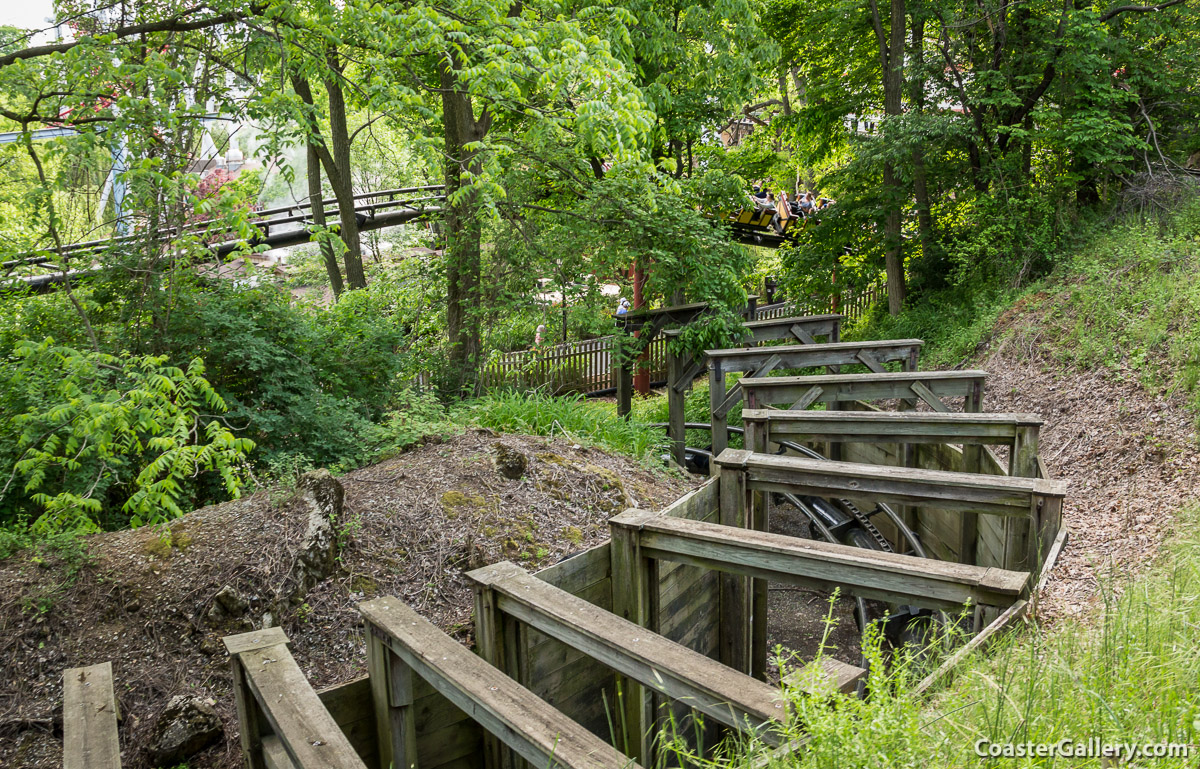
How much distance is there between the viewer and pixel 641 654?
2.64 metres

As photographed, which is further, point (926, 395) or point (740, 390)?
point (740, 390)

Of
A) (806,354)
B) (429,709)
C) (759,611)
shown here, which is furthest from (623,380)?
(429,709)

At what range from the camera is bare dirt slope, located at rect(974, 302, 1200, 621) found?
3.98 meters

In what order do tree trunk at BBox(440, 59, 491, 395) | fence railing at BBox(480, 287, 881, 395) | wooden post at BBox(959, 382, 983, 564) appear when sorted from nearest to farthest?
1. wooden post at BBox(959, 382, 983, 564)
2. tree trunk at BBox(440, 59, 491, 395)
3. fence railing at BBox(480, 287, 881, 395)

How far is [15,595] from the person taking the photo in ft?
13.0

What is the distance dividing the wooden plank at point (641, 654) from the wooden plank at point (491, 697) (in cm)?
34

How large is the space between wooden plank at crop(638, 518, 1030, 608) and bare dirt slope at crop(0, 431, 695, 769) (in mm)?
1481

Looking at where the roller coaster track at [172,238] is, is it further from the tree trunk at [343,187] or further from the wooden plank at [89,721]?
the wooden plank at [89,721]

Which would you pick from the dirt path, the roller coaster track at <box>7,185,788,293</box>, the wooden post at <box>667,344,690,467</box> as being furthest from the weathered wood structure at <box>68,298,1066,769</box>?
the wooden post at <box>667,344,690,467</box>

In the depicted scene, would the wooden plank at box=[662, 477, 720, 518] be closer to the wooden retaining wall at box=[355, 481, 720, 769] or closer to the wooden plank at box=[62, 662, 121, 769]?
the wooden retaining wall at box=[355, 481, 720, 769]

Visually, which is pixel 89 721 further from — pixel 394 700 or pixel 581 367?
pixel 581 367

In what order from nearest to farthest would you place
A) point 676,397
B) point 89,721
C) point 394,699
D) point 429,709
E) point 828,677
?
point 828,677 → point 89,721 → point 394,699 → point 429,709 → point 676,397

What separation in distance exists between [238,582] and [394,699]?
1389mm

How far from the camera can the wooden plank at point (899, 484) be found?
3871mm
